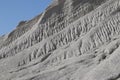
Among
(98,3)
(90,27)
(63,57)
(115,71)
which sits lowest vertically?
(115,71)

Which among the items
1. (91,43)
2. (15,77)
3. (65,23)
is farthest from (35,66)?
(65,23)

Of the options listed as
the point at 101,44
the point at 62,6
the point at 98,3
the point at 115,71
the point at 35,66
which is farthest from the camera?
the point at 62,6

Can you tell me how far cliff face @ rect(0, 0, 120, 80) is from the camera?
3734 cm

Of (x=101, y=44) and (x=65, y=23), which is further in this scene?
(x=65, y=23)

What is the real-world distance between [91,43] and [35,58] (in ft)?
36.9

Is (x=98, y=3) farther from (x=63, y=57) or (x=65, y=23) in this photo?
(x=63, y=57)

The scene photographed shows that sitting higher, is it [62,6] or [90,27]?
[62,6]

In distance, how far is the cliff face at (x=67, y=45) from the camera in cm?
3734

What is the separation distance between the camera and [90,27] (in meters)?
51.4

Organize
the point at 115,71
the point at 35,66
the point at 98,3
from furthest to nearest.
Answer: the point at 98,3 < the point at 35,66 < the point at 115,71

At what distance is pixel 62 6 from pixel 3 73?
754 inches

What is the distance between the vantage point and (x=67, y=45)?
165 ft

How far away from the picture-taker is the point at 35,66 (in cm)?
4825

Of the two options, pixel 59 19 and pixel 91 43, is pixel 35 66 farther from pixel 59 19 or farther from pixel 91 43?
pixel 59 19
